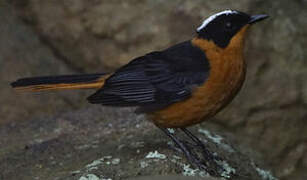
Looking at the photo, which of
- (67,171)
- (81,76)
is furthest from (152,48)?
(67,171)

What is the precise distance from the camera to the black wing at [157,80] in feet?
17.2

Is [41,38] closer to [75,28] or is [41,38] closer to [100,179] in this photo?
[75,28]

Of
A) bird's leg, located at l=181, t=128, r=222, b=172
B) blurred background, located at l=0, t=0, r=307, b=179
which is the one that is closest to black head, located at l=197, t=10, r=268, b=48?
bird's leg, located at l=181, t=128, r=222, b=172

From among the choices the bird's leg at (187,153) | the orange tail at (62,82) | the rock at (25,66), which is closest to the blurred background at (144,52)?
the rock at (25,66)

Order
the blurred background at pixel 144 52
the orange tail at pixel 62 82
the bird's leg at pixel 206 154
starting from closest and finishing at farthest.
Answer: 1. the bird's leg at pixel 206 154
2. the orange tail at pixel 62 82
3. the blurred background at pixel 144 52

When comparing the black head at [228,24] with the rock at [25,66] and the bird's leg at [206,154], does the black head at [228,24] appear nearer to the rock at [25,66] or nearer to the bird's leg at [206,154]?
the bird's leg at [206,154]

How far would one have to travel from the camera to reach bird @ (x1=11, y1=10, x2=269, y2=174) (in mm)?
5109

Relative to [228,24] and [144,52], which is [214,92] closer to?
[228,24]

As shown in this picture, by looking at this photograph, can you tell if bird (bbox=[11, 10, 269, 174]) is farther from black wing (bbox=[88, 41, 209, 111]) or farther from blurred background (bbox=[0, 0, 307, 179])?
blurred background (bbox=[0, 0, 307, 179])

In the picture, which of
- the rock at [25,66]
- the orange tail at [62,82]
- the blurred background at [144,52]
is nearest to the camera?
the orange tail at [62,82]

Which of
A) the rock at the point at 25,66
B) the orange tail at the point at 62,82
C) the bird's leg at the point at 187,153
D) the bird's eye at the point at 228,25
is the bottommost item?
the rock at the point at 25,66

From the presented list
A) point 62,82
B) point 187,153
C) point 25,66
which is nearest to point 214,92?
point 187,153

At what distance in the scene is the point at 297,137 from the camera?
23.2 feet

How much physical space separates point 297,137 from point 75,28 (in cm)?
257
